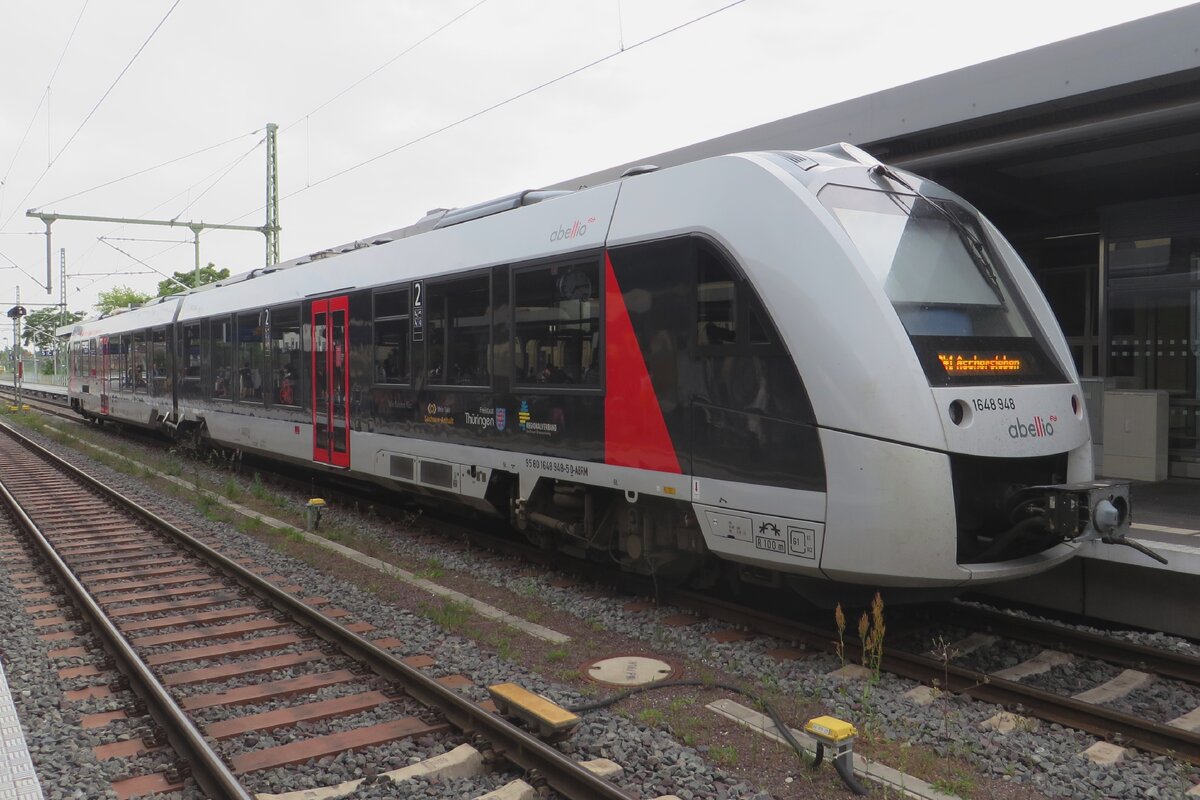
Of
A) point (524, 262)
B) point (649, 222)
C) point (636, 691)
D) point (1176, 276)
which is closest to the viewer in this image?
point (636, 691)

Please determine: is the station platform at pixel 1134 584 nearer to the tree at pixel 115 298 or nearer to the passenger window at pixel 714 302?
the passenger window at pixel 714 302

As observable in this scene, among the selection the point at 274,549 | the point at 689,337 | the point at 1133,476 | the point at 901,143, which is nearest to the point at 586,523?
the point at 689,337

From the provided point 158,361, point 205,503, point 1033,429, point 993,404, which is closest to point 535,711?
point 993,404

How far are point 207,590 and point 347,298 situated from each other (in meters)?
4.09

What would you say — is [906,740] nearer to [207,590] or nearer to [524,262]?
[524,262]

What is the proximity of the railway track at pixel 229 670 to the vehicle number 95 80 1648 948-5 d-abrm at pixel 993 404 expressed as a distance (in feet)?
9.69

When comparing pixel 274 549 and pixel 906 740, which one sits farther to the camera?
pixel 274 549

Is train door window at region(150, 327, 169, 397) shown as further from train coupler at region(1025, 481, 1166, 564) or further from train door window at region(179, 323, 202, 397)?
train coupler at region(1025, 481, 1166, 564)

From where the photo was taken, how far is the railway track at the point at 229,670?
440 centimetres

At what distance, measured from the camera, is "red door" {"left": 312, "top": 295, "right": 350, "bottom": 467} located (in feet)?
35.6

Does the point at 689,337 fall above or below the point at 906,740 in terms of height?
above

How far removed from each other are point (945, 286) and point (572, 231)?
281 cm

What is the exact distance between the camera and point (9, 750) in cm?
417

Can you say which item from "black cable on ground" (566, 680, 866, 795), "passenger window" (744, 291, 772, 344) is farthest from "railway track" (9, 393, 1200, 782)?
"passenger window" (744, 291, 772, 344)
